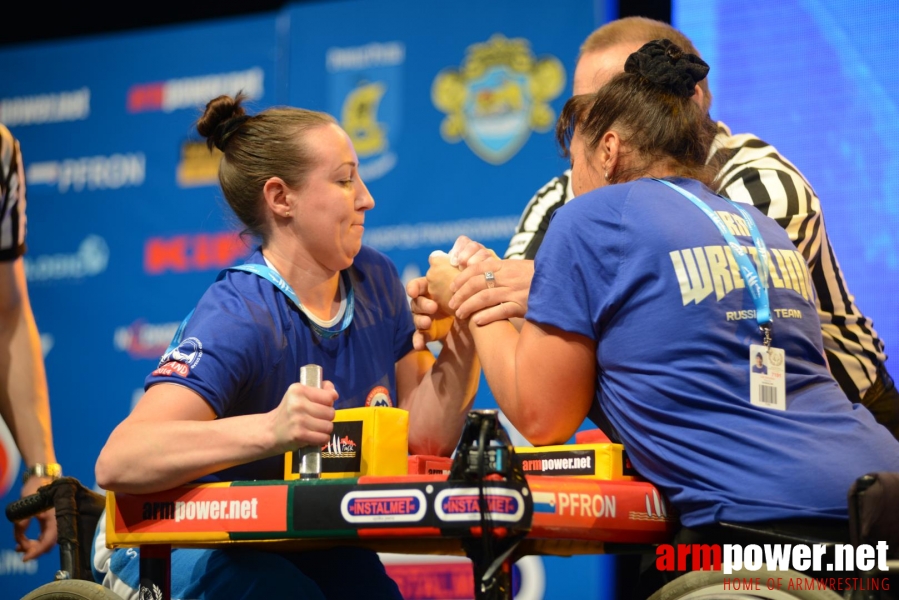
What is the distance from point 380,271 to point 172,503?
2.69 feet

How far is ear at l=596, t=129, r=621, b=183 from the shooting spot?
5.83 ft

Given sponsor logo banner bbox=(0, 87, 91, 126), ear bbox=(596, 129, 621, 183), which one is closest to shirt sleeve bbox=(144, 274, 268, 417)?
ear bbox=(596, 129, 621, 183)

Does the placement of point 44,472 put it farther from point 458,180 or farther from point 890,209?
point 890,209

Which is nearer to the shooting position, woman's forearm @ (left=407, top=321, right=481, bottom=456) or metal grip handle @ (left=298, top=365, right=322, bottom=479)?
metal grip handle @ (left=298, top=365, right=322, bottom=479)

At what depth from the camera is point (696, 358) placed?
1.57m

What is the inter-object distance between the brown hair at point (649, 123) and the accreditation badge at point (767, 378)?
0.37 m

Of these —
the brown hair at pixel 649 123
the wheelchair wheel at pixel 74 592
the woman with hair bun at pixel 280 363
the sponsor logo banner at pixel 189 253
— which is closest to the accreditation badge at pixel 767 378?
the brown hair at pixel 649 123

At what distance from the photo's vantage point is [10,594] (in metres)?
4.22

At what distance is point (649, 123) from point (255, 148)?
2.69 feet

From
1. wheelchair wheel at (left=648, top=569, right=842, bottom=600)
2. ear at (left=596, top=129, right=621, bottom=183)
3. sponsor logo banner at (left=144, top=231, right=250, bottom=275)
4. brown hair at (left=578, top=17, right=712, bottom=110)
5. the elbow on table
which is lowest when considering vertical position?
wheelchair wheel at (left=648, top=569, right=842, bottom=600)

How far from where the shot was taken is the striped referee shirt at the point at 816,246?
7.35 feet

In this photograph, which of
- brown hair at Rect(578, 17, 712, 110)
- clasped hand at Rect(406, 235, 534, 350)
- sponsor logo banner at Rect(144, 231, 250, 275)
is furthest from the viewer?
sponsor logo banner at Rect(144, 231, 250, 275)

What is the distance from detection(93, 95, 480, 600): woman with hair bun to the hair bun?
0.64 m

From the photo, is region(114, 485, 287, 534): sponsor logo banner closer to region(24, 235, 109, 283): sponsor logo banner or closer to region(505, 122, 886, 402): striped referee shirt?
region(505, 122, 886, 402): striped referee shirt
